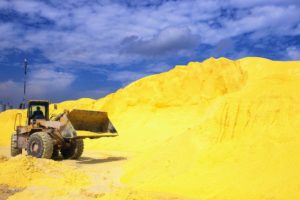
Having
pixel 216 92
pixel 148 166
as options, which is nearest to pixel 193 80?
pixel 216 92

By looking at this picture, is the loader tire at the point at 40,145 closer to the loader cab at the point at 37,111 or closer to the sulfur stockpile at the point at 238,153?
the loader cab at the point at 37,111

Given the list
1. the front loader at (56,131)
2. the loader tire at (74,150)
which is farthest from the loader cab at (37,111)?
the loader tire at (74,150)

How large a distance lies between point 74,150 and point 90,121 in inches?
68.2

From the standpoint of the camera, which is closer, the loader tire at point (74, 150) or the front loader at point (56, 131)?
the front loader at point (56, 131)

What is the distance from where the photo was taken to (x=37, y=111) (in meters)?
17.0

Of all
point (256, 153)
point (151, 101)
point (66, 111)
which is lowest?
point (256, 153)

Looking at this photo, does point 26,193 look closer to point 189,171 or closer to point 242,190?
point 189,171

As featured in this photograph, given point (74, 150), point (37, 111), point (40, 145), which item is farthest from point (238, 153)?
point (37, 111)

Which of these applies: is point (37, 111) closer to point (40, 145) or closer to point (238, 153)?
point (40, 145)

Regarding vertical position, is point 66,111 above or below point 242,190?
above

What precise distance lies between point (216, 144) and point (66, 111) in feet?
22.9

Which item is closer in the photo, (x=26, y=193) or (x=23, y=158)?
(x=26, y=193)

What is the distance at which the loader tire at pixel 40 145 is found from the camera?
49.6 ft

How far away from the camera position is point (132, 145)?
2619cm
